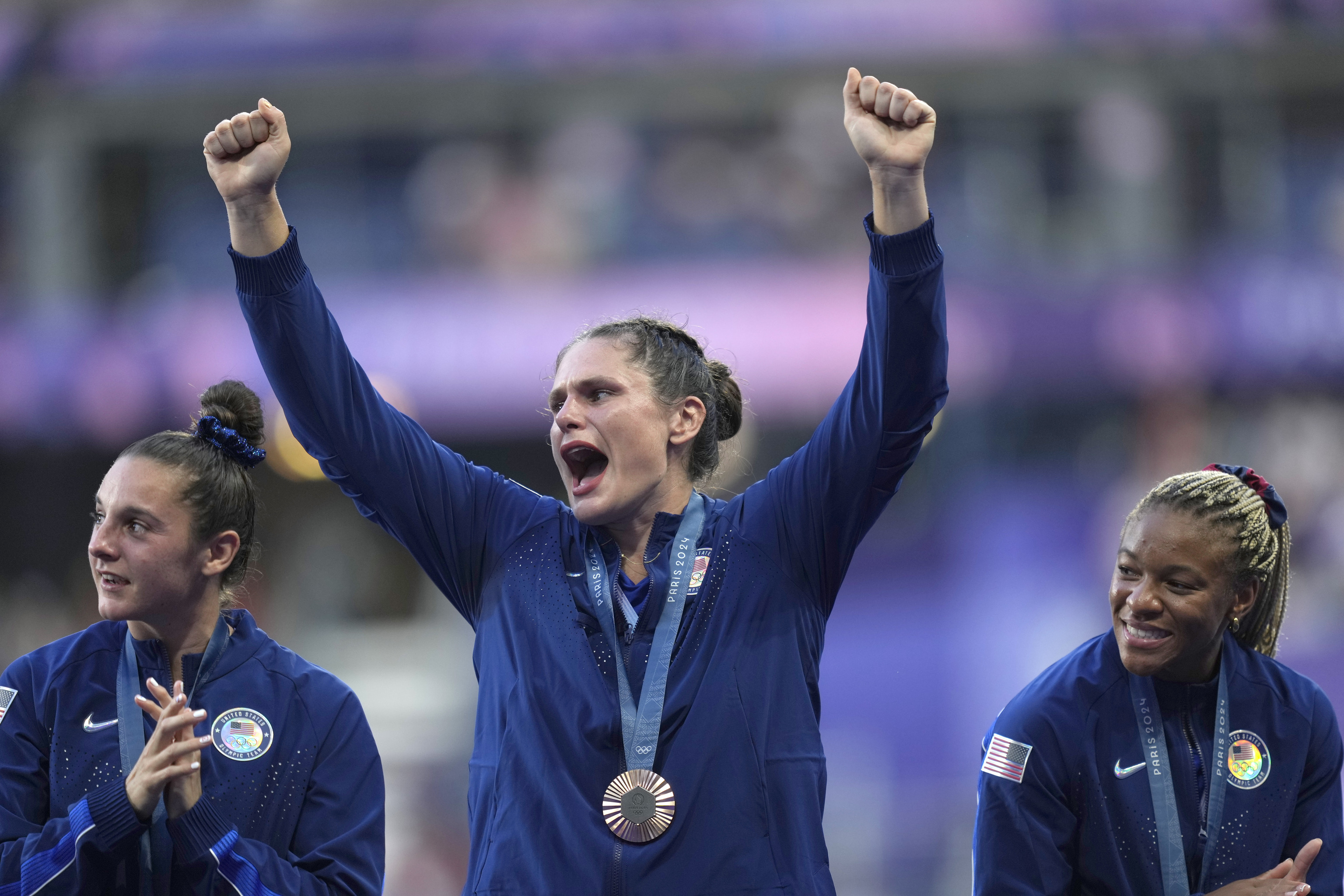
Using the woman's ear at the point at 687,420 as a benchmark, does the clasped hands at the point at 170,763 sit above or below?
below

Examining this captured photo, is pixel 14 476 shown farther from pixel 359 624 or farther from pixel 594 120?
pixel 594 120

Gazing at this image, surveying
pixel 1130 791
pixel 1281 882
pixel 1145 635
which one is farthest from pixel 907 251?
pixel 1281 882

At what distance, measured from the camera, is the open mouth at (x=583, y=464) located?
2.91 meters

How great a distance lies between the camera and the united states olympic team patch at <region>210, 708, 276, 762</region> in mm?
2785

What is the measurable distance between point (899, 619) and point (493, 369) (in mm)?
4139

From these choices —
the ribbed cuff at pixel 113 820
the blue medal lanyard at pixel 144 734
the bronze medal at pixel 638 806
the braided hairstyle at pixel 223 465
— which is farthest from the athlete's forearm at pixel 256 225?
the bronze medal at pixel 638 806

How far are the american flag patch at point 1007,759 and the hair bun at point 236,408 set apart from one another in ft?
5.37

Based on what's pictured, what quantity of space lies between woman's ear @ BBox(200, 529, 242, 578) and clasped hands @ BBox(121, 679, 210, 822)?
38 cm

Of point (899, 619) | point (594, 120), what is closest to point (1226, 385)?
point (899, 619)

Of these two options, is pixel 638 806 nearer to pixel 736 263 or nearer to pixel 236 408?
pixel 236 408

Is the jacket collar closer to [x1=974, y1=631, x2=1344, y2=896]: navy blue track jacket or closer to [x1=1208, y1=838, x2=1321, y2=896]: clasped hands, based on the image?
[x1=974, y1=631, x2=1344, y2=896]: navy blue track jacket

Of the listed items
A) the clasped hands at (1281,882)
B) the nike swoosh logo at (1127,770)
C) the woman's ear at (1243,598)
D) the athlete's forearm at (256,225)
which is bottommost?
the clasped hands at (1281,882)

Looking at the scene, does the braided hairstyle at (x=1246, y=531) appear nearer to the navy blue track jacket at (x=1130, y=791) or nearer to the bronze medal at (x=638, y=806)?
the navy blue track jacket at (x=1130, y=791)

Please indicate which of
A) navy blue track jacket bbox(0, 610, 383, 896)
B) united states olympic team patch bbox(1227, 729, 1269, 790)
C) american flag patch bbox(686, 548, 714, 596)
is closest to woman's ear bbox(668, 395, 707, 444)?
american flag patch bbox(686, 548, 714, 596)
